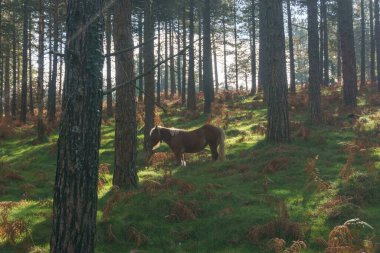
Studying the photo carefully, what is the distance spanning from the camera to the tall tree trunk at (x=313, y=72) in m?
18.3

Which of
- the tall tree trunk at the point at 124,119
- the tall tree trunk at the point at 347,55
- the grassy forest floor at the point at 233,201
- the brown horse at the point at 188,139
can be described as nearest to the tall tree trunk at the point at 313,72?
the grassy forest floor at the point at 233,201

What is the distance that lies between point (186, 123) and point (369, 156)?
13.6 m

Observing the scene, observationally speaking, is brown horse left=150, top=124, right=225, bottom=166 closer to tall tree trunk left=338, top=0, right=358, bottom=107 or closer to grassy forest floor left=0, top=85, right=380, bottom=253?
grassy forest floor left=0, top=85, right=380, bottom=253

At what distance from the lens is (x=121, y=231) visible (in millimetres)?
8805

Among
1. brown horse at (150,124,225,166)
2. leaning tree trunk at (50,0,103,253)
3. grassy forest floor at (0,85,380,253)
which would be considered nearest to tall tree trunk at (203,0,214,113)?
grassy forest floor at (0,85,380,253)

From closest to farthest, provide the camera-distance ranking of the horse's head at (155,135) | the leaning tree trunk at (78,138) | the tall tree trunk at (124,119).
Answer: the leaning tree trunk at (78,138), the tall tree trunk at (124,119), the horse's head at (155,135)

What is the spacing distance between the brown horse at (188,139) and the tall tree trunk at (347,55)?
10.5 meters

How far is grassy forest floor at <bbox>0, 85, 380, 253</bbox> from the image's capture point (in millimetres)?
8008

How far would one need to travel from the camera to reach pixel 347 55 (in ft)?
73.9

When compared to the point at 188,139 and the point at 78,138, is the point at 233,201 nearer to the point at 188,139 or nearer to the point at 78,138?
the point at 188,139

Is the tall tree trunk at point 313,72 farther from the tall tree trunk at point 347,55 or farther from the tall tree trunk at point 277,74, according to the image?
the tall tree trunk at point 347,55

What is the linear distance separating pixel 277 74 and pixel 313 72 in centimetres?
419

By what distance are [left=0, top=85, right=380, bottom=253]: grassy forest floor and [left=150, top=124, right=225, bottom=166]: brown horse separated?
0.51 m

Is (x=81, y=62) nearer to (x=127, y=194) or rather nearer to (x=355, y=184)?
(x=127, y=194)
